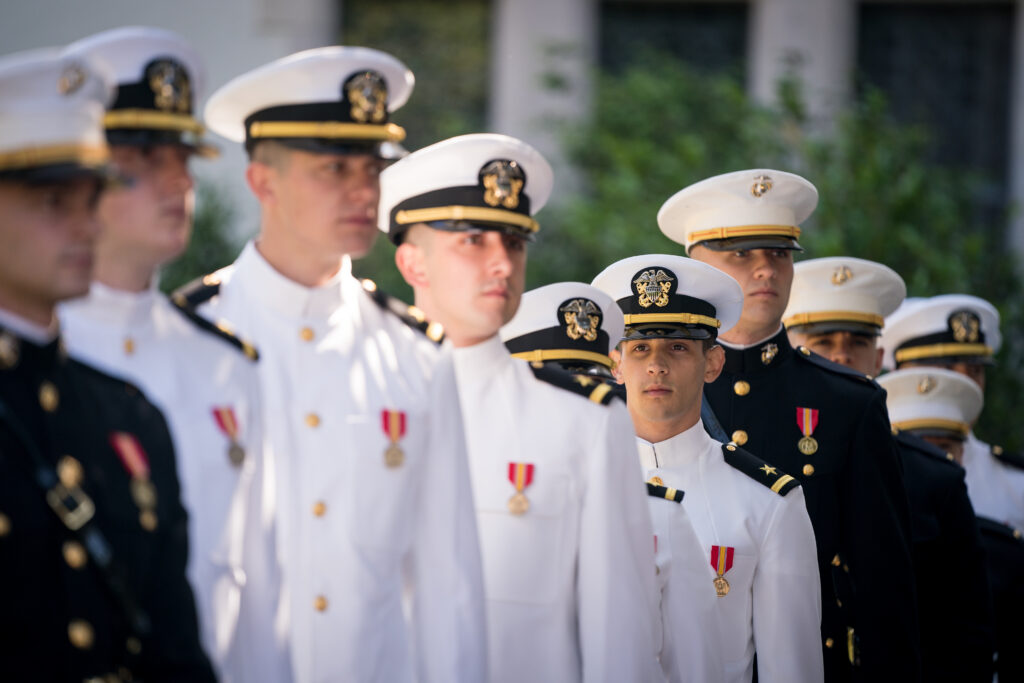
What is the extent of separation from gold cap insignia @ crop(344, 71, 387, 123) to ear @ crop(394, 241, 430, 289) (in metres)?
0.59

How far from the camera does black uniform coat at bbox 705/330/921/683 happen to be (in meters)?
5.22

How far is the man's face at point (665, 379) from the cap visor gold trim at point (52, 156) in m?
2.49

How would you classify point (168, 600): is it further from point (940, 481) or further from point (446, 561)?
point (940, 481)

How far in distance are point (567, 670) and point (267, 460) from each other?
1103 millimetres

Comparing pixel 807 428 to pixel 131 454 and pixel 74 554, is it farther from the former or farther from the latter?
pixel 74 554

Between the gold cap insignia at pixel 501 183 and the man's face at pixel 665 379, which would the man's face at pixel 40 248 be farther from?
the man's face at pixel 665 379

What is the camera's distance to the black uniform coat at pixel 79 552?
259cm

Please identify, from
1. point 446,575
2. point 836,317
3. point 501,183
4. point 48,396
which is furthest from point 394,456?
point 836,317

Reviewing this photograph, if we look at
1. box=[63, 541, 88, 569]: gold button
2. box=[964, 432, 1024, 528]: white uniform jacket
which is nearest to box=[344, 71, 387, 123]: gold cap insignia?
box=[63, 541, 88, 569]: gold button

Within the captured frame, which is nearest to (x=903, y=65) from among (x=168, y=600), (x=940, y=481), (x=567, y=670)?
(x=940, y=481)

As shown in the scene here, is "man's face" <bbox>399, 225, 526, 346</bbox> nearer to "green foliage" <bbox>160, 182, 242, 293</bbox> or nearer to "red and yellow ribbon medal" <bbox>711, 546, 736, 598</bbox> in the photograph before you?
"red and yellow ribbon medal" <bbox>711, 546, 736, 598</bbox>

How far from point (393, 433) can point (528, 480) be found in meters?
0.64

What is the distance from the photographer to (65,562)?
104 inches

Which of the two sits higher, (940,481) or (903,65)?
(903,65)
